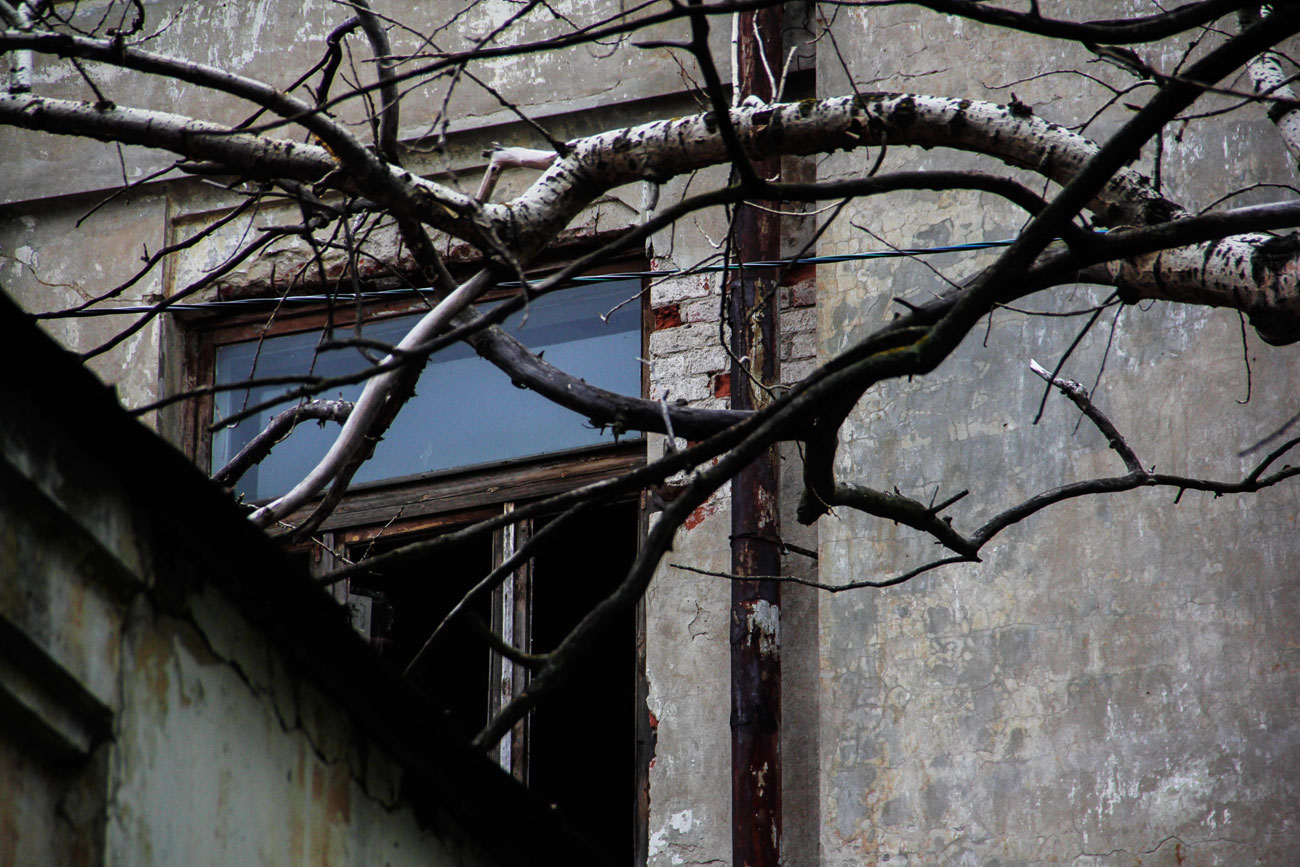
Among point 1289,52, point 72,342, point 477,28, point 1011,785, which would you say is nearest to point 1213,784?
point 1011,785

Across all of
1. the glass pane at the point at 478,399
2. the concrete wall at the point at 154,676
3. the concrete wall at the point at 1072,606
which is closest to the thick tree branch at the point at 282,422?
the glass pane at the point at 478,399

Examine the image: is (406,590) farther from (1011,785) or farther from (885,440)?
(1011,785)

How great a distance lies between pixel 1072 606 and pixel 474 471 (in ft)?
8.68

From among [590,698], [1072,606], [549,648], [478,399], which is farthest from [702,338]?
[590,698]

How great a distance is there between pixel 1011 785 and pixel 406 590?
3.29m

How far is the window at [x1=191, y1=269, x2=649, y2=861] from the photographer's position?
21.5 feet

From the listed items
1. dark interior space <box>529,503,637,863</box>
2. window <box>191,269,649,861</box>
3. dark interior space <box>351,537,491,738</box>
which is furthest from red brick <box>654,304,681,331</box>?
dark interior space <box>351,537,491,738</box>

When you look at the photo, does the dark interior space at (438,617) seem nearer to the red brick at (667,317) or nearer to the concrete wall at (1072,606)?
the red brick at (667,317)

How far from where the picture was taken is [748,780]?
18.2ft

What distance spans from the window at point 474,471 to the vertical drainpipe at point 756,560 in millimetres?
547

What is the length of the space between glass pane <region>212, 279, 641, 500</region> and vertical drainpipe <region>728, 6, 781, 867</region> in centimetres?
73

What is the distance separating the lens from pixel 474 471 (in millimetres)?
6832

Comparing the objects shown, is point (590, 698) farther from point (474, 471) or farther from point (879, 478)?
point (879, 478)

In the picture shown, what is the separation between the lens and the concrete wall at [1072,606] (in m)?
5.03
